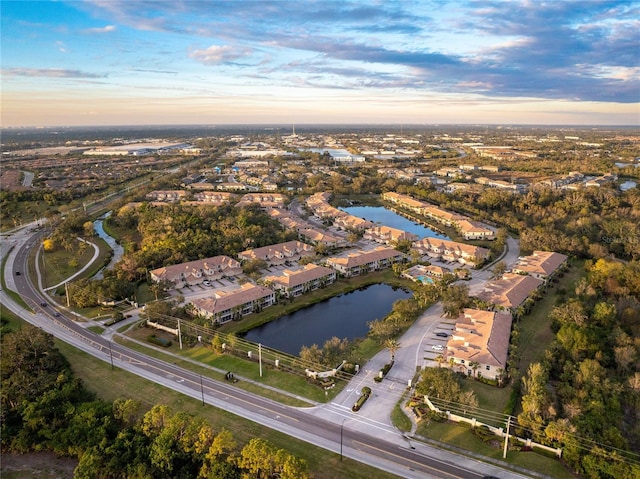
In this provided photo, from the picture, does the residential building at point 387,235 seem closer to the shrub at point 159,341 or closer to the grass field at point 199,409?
the shrub at point 159,341

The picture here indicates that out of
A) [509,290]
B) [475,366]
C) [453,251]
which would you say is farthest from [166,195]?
[475,366]

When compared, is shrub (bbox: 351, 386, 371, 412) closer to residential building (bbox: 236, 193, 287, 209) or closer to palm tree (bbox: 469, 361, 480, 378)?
palm tree (bbox: 469, 361, 480, 378)

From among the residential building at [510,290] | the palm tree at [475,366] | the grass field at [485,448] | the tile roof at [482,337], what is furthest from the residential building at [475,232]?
the grass field at [485,448]

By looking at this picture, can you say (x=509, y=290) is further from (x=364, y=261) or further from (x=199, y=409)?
(x=199, y=409)

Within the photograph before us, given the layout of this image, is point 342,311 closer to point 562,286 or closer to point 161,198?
point 562,286

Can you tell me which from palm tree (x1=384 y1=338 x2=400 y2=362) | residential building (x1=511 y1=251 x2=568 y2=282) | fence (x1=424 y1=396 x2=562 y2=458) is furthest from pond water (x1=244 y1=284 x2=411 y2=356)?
residential building (x1=511 y1=251 x2=568 y2=282)
